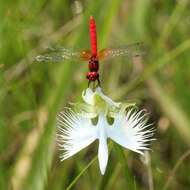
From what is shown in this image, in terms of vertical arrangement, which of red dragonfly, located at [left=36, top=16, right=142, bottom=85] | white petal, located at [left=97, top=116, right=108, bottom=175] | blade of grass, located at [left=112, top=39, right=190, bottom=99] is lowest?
white petal, located at [left=97, top=116, right=108, bottom=175]

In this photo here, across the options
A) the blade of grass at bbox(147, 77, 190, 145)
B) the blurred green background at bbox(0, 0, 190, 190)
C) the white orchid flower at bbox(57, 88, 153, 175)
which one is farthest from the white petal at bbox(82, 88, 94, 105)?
the blade of grass at bbox(147, 77, 190, 145)

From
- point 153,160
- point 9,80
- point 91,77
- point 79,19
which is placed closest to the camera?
point 91,77

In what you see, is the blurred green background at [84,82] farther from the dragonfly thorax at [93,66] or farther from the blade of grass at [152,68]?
the dragonfly thorax at [93,66]

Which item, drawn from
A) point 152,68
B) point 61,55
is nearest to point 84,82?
point 152,68

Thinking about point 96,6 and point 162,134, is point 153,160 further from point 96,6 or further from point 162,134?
point 96,6

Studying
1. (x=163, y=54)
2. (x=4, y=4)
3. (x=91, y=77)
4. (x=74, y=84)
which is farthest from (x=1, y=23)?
(x=91, y=77)

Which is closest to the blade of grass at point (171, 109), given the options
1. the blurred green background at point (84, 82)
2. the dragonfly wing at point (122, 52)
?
the blurred green background at point (84, 82)

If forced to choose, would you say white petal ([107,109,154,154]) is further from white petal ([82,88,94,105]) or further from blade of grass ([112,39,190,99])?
Answer: blade of grass ([112,39,190,99])
